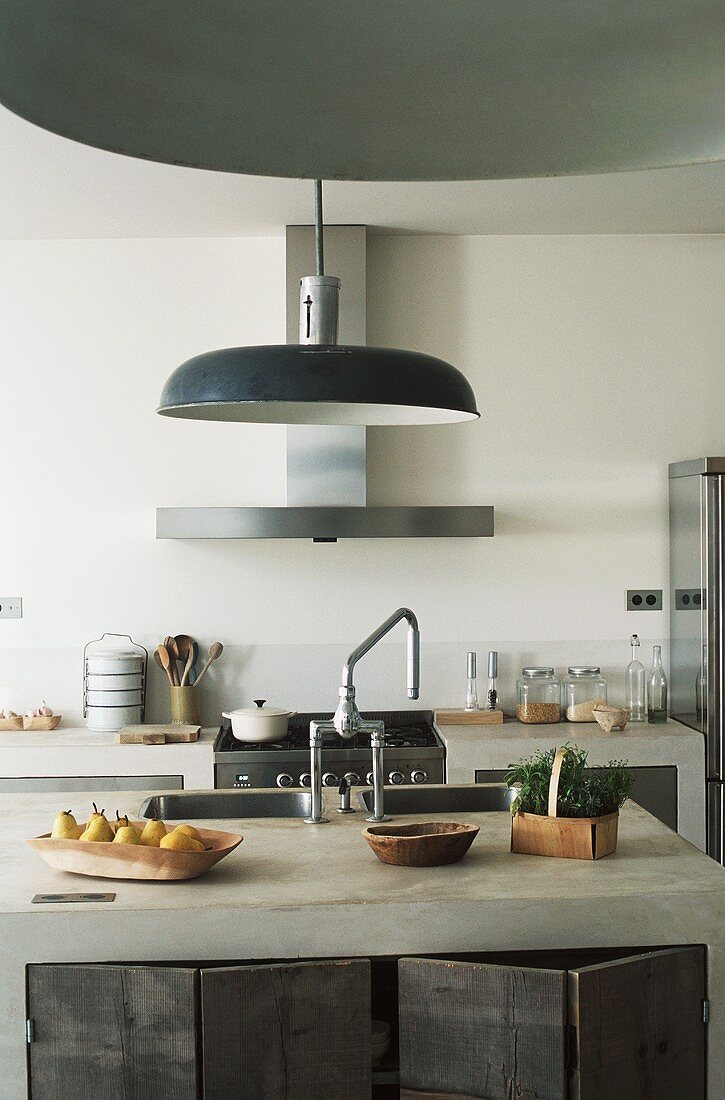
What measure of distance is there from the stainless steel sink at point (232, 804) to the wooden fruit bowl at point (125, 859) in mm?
729

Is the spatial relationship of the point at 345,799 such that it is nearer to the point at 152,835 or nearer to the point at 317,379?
the point at 152,835

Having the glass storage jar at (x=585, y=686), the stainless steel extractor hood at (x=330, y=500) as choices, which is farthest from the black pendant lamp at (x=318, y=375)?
the glass storage jar at (x=585, y=686)

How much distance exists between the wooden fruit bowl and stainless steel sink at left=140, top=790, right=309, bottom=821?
0.73 m

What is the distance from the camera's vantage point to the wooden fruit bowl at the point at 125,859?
93.3 inches

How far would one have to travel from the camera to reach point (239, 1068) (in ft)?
7.22

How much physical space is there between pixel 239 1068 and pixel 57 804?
1128mm

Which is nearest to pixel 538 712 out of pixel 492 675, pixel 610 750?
pixel 492 675

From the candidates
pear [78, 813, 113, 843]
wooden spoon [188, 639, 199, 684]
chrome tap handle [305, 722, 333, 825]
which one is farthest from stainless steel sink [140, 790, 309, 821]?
wooden spoon [188, 639, 199, 684]

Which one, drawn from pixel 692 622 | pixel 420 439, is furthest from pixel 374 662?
pixel 692 622

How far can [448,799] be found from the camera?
3.28 meters

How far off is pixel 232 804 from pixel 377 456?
198 cm

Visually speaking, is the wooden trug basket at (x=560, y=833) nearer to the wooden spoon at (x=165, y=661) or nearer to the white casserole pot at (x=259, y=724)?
the white casserole pot at (x=259, y=724)

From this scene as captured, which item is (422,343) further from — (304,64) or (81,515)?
(304,64)

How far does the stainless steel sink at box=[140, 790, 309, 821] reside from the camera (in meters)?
3.18
